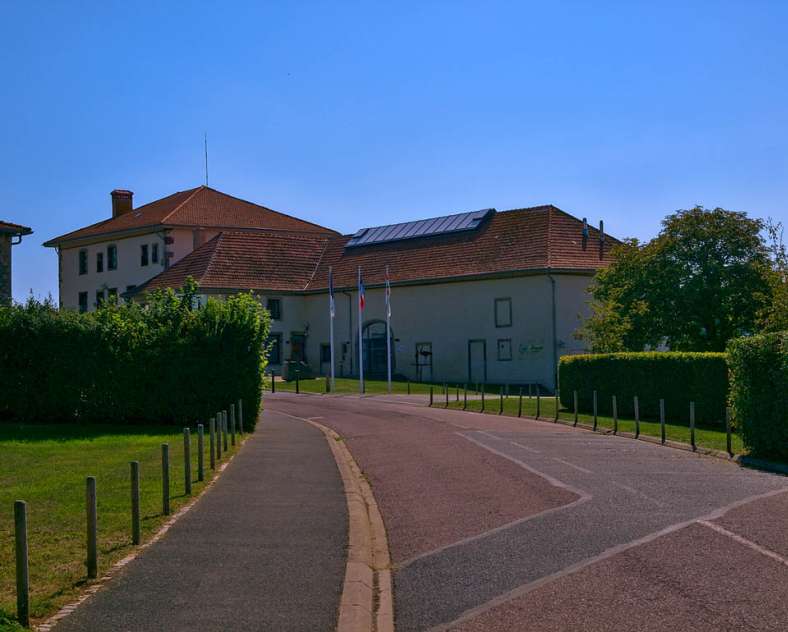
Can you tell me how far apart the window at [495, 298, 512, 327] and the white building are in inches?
2.0

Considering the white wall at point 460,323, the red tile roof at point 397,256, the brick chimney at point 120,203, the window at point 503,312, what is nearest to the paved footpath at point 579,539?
the white wall at point 460,323

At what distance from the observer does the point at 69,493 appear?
1545cm

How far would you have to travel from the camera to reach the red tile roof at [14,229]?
148 feet

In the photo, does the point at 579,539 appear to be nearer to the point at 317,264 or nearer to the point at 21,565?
the point at 21,565

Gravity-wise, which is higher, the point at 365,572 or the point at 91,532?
the point at 91,532

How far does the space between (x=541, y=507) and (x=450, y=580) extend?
4615 mm

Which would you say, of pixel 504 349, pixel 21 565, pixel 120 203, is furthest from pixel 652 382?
pixel 120 203

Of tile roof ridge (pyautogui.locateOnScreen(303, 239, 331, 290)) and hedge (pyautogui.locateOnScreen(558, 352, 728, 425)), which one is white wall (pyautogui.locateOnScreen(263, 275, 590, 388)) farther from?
hedge (pyautogui.locateOnScreen(558, 352, 728, 425))

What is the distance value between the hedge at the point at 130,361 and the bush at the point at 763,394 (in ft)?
42.4

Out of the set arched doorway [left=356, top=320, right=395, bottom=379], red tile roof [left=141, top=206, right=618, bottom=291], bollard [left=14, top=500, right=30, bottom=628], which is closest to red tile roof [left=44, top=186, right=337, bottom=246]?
red tile roof [left=141, top=206, right=618, bottom=291]

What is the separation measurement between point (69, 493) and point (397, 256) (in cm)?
4908

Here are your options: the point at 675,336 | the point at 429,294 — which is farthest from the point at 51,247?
the point at 675,336

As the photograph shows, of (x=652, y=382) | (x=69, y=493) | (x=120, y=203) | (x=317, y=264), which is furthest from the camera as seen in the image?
(x=120, y=203)

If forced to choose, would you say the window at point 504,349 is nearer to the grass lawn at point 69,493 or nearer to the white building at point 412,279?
the white building at point 412,279
